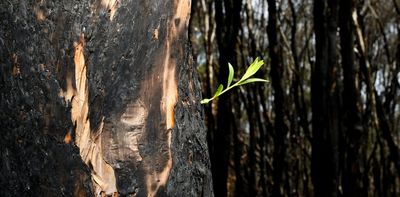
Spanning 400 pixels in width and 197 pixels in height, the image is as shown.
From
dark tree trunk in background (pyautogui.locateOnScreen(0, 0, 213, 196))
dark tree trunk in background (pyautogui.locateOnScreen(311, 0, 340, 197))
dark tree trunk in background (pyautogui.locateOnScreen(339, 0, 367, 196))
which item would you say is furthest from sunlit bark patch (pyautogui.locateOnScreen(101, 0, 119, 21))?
dark tree trunk in background (pyautogui.locateOnScreen(339, 0, 367, 196))

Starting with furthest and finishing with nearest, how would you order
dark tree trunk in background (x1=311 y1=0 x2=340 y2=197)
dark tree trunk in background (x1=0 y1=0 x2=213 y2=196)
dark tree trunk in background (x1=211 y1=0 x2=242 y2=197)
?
dark tree trunk in background (x1=211 y1=0 x2=242 y2=197), dark tree trunk in background (x1=311 y1=0 x2=340 y2=197), dark tree trunk in background (x1=0 y1=0 x2=213 y2=196)

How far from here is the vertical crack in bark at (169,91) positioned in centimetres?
69

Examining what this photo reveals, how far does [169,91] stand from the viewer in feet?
2.33

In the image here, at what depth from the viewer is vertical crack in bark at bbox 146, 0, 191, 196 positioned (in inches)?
27.0

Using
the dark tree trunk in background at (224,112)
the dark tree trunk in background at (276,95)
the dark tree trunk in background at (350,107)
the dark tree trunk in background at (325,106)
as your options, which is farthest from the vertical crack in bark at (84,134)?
the dark tree trunk in background at (276,95)

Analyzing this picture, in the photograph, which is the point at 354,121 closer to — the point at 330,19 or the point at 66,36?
the point at 330,19

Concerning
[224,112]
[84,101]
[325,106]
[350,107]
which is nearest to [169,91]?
[84,101]

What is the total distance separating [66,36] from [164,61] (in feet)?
0.37

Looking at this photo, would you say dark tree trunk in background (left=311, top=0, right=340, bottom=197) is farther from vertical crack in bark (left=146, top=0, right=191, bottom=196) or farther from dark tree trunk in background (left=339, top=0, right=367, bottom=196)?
vertical crack in bark (left=146, top=0, right=191, bottom=196)

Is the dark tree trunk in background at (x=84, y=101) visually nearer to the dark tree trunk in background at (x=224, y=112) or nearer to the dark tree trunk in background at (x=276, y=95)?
the dark tree trunk in background at (x=224, y=112)

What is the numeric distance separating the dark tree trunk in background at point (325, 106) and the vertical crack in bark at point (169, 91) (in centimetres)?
194

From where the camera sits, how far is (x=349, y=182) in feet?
9.70

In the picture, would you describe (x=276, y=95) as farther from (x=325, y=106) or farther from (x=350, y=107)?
(x=325, y=106)

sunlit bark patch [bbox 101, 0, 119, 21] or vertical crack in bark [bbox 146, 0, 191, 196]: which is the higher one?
sunlit bark patch [bbox 101, 0, 119, 21]
